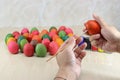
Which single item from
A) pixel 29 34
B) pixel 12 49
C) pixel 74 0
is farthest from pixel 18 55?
pixel 74 0

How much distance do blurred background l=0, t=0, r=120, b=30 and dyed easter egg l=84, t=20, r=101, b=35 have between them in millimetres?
648

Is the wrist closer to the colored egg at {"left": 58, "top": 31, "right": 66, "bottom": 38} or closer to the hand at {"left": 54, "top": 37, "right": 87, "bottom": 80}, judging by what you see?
the hand at {"left": 54, "top": 37, "right": 87, "bottom": 80}

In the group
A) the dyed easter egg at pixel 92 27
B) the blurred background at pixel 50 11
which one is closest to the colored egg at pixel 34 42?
the dyed easter egg at pixel 92 27

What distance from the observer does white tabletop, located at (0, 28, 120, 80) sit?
2.92ft

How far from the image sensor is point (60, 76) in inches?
30.8

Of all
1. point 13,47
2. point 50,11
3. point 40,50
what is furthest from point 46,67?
point 50,11

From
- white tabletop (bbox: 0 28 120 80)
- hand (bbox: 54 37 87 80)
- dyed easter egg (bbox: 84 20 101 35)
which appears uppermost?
dyed easter egg (bbox: 84 20 101 35)

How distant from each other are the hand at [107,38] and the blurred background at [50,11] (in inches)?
22.3

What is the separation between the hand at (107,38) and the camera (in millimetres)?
908

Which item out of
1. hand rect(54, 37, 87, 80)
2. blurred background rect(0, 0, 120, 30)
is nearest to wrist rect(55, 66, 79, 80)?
hand rect(54, 37, 87, 80)

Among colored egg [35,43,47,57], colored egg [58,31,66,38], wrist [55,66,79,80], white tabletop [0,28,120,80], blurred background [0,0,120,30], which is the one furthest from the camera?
blurred background [0,0,120,30]

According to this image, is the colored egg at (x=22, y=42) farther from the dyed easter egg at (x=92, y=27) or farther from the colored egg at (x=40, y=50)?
the dyed easter egg at (x=92, y=27)

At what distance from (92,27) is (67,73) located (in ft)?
0.62

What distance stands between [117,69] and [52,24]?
682 mm
